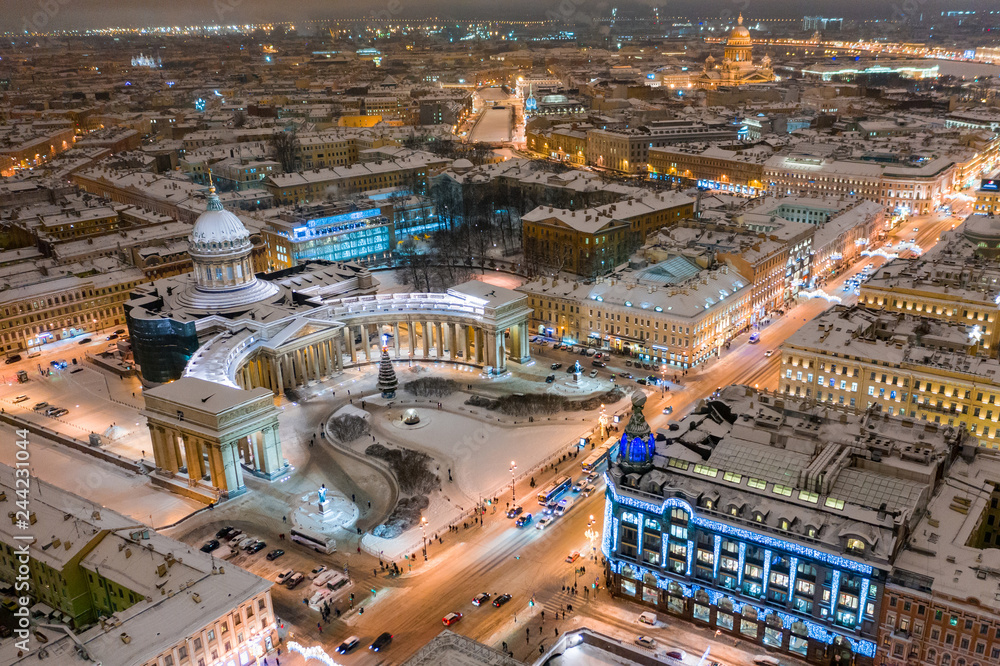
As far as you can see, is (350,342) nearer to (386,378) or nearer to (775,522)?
(386,378)

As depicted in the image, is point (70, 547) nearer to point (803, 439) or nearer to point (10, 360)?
point (803, 439)

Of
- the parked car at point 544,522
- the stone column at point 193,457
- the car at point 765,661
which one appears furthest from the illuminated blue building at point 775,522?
the stone column at point 193,457

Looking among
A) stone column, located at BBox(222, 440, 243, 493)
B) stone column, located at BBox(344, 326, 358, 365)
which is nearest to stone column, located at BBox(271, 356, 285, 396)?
stone column, located at BBox(344, 326, 358, 365)

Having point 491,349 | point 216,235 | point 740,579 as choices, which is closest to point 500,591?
point 740,579


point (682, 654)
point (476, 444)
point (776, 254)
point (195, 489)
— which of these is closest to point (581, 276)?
point (776, 254)

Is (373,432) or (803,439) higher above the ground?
(803,439)
